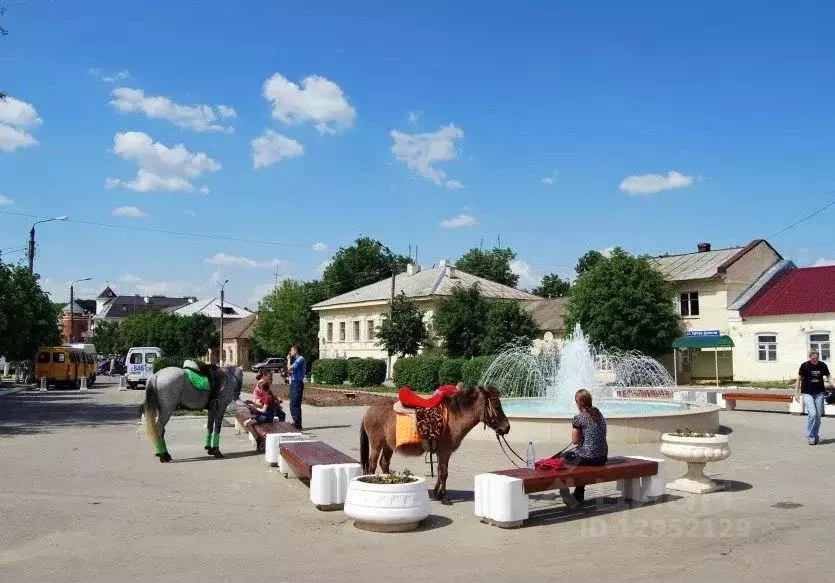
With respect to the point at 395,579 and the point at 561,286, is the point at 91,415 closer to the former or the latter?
the point at 395,579

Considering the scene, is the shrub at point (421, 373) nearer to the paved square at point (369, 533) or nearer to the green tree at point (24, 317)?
the green tree at point (24, 317)

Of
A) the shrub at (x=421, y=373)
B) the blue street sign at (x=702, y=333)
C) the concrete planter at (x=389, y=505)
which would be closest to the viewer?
the concrete planter at (x=389, y=505)

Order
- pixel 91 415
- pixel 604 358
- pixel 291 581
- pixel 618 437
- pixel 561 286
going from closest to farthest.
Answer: pixel 291 581
pixel 618 437
pixel 91 415
pixel 604 358
pixel 561 286

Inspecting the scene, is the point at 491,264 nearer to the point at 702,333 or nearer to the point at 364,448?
the point at 702,333

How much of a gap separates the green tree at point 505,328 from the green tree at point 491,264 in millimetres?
49923

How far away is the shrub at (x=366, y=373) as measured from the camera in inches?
1428

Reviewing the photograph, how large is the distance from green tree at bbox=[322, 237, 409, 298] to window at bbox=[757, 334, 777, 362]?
44028mm

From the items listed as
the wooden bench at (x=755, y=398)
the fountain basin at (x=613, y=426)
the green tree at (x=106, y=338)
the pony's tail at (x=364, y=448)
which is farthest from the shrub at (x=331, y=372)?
the green tree at (x=106, y=338)

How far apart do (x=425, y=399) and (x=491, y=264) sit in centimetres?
8395

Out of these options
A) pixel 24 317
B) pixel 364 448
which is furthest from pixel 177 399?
pixel 24 317

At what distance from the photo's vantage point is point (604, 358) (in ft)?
122

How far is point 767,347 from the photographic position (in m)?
39.7

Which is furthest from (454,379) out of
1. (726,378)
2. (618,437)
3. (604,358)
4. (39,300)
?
(39,300)

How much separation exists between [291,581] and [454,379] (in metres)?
23.9
